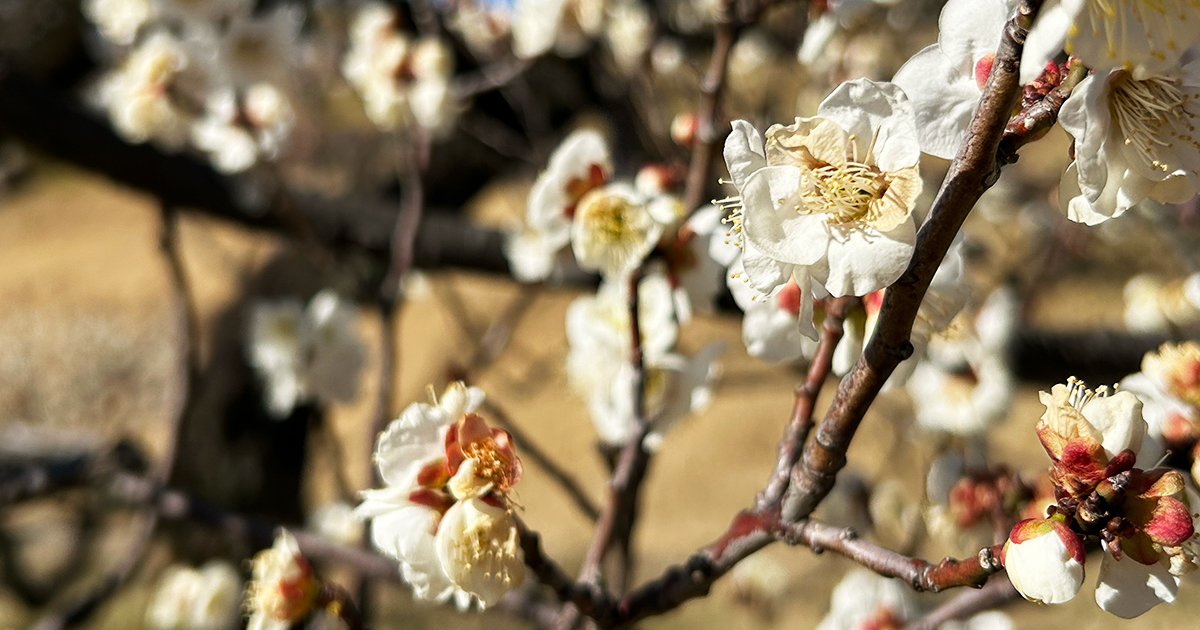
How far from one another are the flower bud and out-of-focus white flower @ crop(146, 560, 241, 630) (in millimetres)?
1091

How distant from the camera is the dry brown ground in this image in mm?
2125

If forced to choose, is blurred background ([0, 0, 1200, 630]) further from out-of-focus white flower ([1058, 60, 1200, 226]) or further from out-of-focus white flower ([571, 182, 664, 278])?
out-of-focus white flower ([1058, 60, 1200, 226])

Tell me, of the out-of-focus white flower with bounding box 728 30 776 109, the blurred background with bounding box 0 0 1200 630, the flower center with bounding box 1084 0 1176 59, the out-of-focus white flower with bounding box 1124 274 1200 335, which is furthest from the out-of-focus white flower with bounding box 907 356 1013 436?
the out-of-focus white flower with bounding box 728 30 776 109

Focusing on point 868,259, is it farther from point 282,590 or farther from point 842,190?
point 282,590

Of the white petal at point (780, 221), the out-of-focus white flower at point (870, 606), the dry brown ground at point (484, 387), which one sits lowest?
the dry brown ground at point (484, 387)

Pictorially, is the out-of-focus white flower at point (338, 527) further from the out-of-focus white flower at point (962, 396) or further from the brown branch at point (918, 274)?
the brown branch at point (918, 274)

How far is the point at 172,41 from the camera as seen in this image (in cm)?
125

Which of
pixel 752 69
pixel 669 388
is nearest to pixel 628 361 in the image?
pixel 669 388

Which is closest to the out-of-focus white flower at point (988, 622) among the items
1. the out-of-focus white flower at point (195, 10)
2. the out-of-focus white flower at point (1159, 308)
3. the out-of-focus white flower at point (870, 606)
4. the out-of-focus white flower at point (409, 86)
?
the out-of-focus white flower at point (870, 606)

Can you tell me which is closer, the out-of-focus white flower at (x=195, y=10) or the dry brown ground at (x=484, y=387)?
the out-of-focus white flower at (x=195, y=10)

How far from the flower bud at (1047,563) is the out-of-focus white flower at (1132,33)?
0.20 meters

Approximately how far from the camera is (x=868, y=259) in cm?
35

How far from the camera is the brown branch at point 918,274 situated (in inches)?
11.9

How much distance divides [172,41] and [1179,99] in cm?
133
